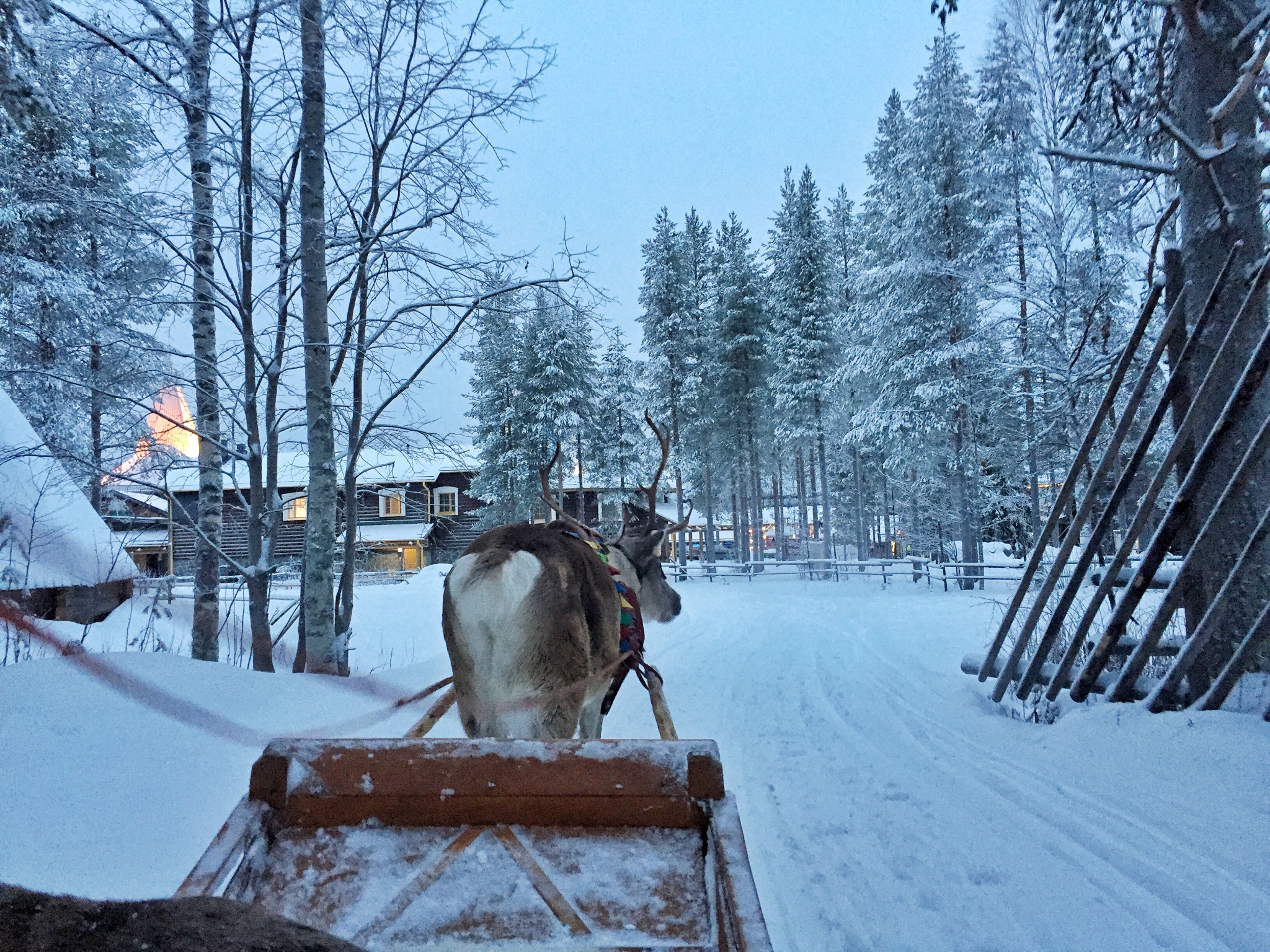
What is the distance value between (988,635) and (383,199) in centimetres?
1003

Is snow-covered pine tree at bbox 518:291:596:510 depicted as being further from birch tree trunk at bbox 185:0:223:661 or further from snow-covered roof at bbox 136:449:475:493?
birch tree trunk at bbox 185:0:223:661

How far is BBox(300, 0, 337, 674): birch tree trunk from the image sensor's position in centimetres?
562

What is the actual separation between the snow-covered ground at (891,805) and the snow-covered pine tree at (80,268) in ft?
7.95

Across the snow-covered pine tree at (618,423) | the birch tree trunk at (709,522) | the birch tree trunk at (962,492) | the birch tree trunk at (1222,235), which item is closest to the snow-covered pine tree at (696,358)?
the birch tree trunk at (709,522)

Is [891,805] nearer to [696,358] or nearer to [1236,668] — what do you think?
[1236,668]

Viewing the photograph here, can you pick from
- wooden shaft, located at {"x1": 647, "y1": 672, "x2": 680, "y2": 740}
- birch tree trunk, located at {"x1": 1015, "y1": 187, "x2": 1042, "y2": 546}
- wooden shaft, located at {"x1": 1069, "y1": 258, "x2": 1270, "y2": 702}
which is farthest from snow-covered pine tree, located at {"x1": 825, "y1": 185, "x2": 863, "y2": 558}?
wooden shaft, located at {"x1": 647, "y1": 672, "x2": 680, "y2": 740}

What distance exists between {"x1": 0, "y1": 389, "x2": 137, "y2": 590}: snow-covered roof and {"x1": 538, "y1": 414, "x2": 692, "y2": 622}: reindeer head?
15.5 ft

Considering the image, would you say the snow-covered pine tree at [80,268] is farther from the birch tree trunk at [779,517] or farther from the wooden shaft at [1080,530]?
the birch tree trunk at [779,517]

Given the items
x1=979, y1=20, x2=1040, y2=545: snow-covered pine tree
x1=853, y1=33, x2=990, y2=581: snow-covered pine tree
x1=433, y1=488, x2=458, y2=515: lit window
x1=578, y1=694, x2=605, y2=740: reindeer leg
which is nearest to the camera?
x1=578, y1=694, x2=605, y2=740: reindeer leg

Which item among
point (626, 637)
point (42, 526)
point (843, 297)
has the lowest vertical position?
point (626, 637)

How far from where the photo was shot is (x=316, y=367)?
568cm

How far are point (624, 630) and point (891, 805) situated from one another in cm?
198

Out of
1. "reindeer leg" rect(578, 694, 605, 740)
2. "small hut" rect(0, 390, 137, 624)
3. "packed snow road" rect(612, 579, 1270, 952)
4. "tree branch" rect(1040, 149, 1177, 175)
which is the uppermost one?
"tree branch" rect(1040, 149, 1177, 175)

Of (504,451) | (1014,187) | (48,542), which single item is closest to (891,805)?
(48,542)
